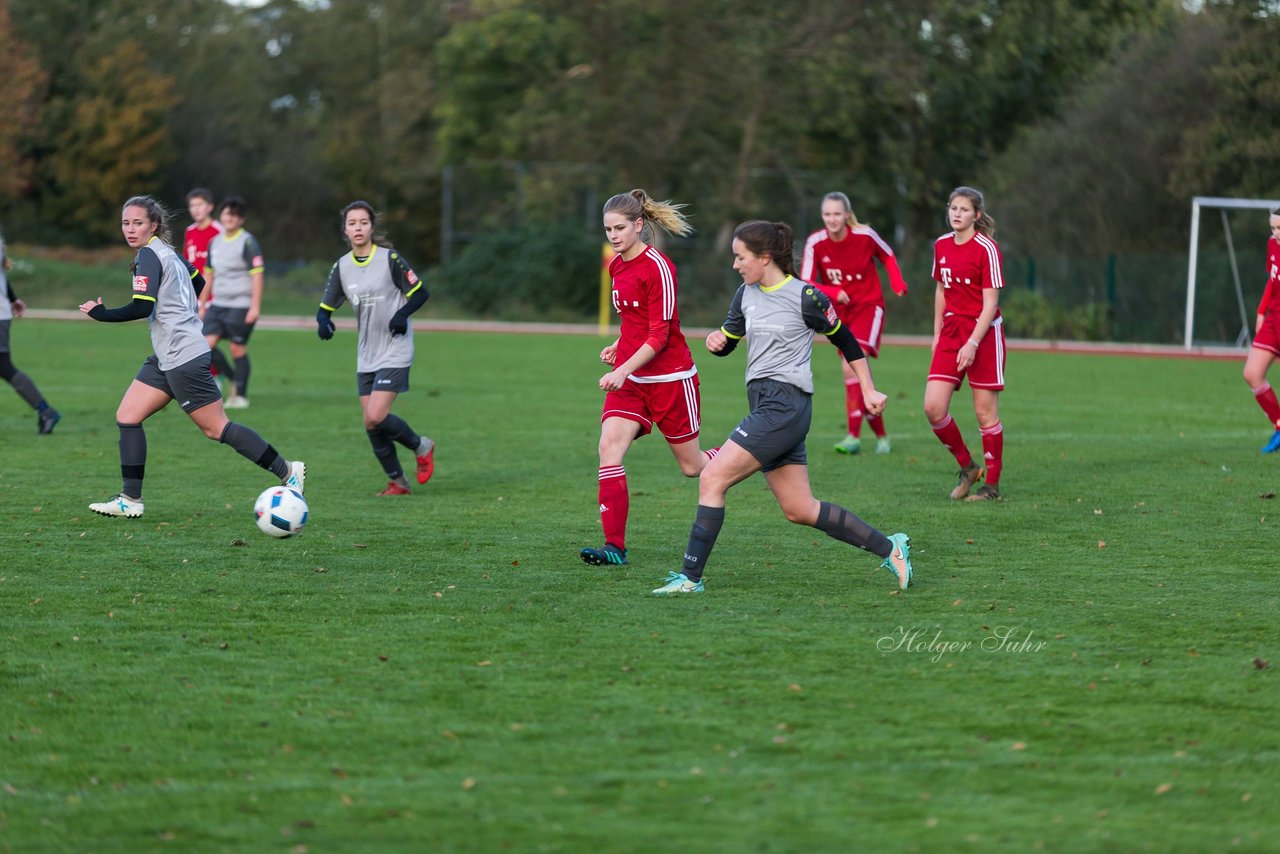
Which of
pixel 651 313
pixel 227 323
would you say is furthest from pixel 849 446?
pixel 227 323

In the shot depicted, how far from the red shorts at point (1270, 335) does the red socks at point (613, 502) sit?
693 centimetres

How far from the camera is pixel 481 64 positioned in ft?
144

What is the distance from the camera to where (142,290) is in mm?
8195

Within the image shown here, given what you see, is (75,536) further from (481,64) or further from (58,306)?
(481,64)

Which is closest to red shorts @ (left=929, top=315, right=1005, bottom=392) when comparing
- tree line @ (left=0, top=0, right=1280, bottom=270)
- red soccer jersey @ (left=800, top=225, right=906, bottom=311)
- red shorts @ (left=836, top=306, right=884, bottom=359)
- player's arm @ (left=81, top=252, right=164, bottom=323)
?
red soccer jersey @ (left=800, top=225, right=906, bottom=311)

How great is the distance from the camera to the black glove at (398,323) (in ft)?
30.6

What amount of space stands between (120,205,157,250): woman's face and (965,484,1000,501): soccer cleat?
5.32 meters

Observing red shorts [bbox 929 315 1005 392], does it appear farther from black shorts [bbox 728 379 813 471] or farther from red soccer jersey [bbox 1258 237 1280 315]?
red soccer jersey [bbox 1258 237 1280 315]

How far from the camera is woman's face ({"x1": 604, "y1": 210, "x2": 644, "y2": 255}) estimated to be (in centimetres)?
702

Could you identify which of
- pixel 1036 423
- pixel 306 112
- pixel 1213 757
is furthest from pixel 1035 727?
pixel 306 112

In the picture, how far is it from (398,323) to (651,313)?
2.58 metres

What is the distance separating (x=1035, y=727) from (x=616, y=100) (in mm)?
31477

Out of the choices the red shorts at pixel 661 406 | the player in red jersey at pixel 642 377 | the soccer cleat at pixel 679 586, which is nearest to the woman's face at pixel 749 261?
the player in red jersey at pixel 642 377

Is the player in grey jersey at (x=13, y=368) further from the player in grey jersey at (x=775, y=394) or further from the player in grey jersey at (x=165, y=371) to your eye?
the player in grey jersey at (x=775, y=394)
